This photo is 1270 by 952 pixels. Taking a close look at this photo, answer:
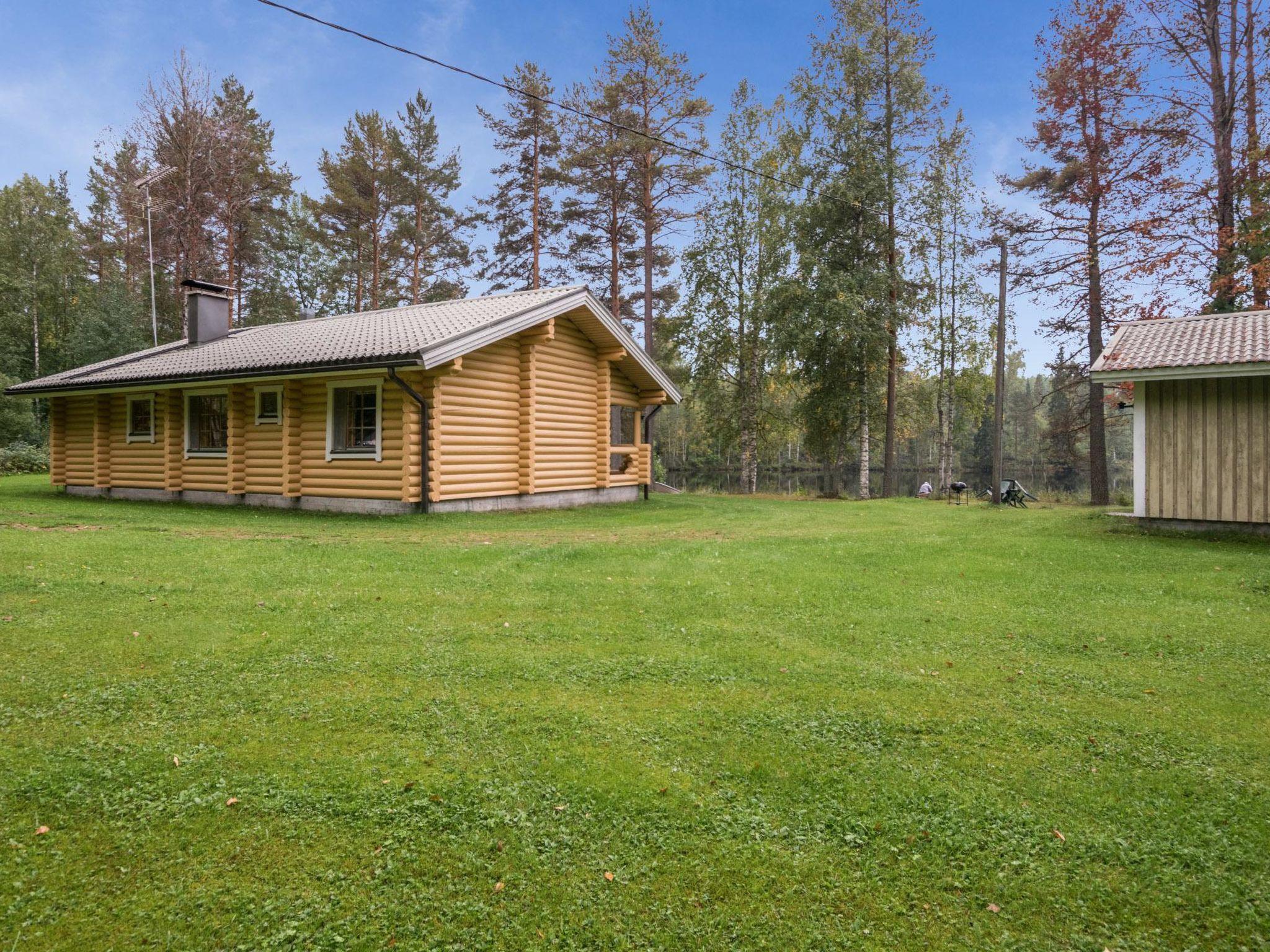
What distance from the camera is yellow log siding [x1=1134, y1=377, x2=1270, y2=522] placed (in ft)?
33.4

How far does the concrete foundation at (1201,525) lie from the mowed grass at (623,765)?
5199 millimetres

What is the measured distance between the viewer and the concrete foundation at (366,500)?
1246 cm

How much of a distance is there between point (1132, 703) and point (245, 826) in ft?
14.6

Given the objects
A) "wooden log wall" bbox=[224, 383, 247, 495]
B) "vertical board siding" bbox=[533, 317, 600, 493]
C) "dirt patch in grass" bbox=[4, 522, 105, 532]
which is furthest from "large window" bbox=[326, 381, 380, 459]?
"dirt patch in grass" bbox=[4, 522, 105, 532]

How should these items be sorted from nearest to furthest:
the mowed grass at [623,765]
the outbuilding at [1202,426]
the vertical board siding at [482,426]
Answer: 1. the mowed grass at [623,765]
2. the outbuilding at [1202,426]
3. the vertical board siding at [482,426]

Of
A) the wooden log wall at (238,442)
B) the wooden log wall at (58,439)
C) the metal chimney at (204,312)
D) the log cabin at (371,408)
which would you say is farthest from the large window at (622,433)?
the wooden log wall at (58,439)

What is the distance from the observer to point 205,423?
14.8 meters

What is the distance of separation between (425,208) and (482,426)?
17889 mm

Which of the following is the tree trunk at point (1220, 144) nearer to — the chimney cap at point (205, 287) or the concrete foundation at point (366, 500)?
the concrete foundation at point (366, 500)

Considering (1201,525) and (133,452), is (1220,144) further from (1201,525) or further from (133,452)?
(133,452)

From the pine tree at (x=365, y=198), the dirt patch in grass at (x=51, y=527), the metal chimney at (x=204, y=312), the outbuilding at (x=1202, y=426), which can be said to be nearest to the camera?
the dirt patch in grass at (x=51, y=527)

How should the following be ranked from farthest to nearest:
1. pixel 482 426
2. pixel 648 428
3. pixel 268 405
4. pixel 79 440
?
pixel 648 428
pixel 79 440
pixel 268 405
pixel 482 426

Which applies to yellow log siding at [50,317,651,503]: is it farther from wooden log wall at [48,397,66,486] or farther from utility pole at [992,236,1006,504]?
utility pole at [992,236,1006,504]

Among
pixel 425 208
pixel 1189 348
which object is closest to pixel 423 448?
pixel 1189 348
